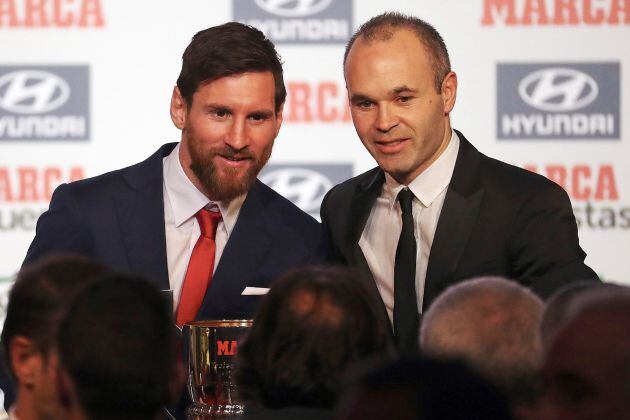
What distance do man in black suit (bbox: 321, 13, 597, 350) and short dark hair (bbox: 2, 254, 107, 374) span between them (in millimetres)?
1108

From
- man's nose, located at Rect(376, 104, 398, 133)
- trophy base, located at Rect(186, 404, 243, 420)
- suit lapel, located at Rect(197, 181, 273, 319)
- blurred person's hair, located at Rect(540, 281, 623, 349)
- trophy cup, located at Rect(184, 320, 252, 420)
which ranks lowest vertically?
trophy base, located at Rect(186, 404, 243, 420)

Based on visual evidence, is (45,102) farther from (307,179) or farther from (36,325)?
(36,325)

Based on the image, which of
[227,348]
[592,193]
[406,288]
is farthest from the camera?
[592,193]

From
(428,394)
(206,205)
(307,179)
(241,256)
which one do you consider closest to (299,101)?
(307,179)

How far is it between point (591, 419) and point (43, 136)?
3336mm

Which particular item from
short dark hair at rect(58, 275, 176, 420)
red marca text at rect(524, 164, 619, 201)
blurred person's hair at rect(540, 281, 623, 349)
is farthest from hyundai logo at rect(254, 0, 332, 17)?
short dark hair at rect(58, 275, 176, 420)

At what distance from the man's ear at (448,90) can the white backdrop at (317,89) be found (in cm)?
132

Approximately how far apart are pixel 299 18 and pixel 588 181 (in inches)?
44.7

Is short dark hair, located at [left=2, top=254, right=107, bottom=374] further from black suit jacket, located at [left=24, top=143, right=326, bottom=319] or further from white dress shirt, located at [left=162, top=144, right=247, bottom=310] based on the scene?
white dress shirt, located at [left=162, top=144, right=247, bottom=310]

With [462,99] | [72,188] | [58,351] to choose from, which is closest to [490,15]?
[462,99]

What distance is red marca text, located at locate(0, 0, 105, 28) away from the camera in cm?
427

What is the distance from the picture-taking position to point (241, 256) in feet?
9.04

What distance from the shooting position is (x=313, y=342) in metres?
1.64

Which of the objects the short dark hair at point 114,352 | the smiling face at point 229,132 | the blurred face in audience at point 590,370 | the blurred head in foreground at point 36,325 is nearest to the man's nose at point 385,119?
the smiling face at point 229,132
